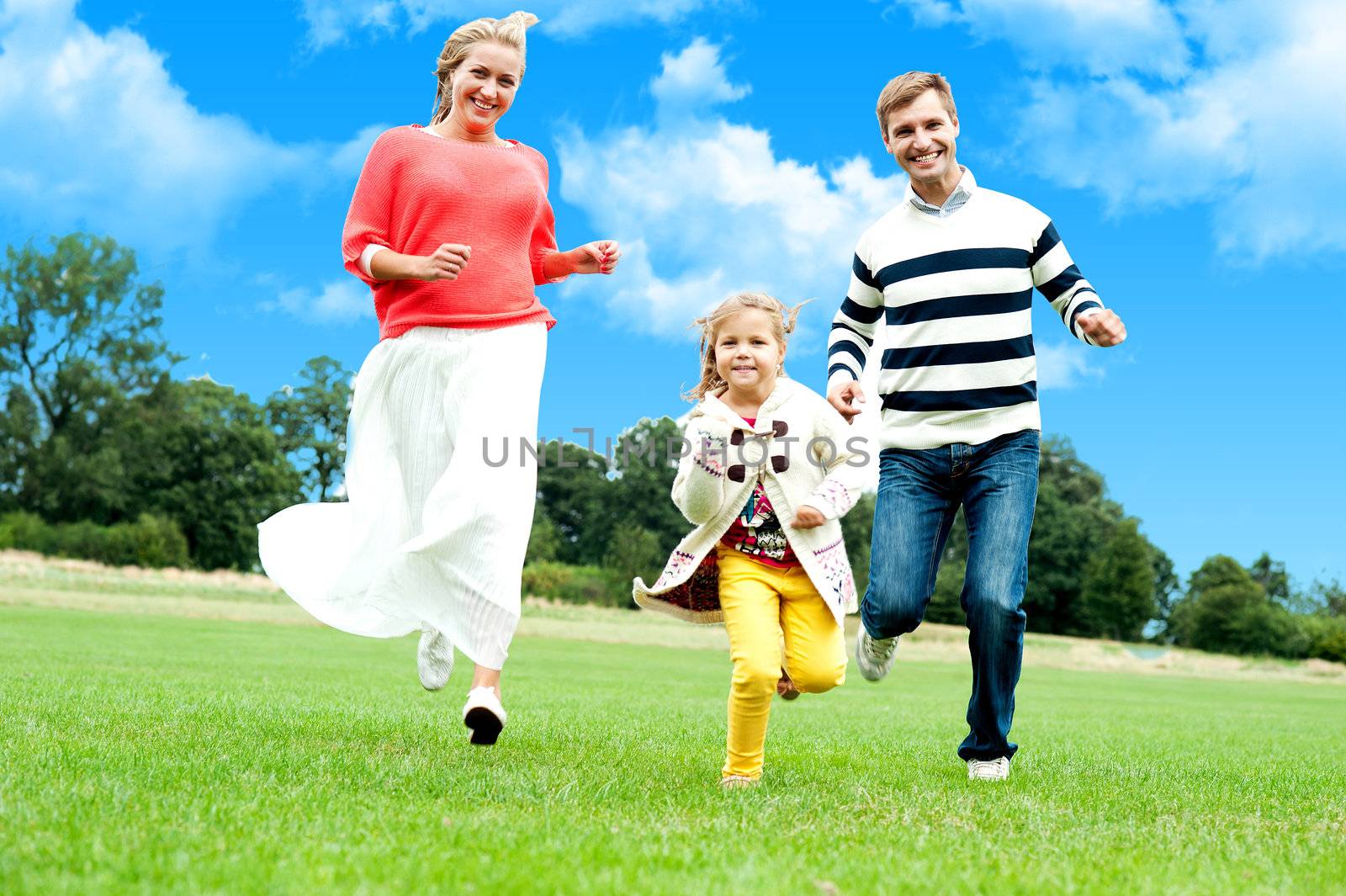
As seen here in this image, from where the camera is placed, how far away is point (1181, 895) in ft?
9.06

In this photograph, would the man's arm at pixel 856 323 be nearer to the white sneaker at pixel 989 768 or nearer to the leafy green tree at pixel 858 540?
the white sneaker at pixel 989 768

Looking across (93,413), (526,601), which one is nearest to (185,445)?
(93,413)

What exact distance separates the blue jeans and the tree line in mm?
46059

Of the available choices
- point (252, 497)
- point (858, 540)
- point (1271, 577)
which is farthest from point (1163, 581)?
point (252, 497)

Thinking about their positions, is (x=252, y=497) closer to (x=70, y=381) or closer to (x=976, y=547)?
(x=70, y=381)

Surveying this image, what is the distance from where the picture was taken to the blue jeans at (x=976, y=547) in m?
4.81

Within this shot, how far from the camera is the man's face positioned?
5.05m

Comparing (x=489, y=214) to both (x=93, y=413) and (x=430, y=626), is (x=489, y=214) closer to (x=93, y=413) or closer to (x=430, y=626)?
(x=430, y=626)

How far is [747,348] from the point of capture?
460cm

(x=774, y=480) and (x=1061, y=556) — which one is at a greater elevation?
(x=1061, y=556)

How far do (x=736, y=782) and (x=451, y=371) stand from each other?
2.11m

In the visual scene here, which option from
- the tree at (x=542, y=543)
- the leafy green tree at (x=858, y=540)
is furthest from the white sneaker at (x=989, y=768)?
the tree at (x=542, y=543)

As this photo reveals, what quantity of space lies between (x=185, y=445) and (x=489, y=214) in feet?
214

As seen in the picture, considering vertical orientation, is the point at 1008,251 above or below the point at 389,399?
above
